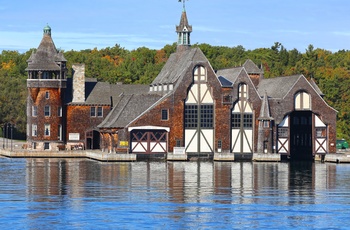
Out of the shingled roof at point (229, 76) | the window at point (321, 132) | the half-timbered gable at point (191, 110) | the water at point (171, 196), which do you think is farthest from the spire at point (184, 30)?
the water at point (171, 196)

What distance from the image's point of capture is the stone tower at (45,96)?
12081 cm

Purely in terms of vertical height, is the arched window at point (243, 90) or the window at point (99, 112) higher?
the arched window at point (243, 90)

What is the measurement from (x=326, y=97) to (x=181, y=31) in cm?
2817

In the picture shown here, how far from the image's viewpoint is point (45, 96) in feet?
398

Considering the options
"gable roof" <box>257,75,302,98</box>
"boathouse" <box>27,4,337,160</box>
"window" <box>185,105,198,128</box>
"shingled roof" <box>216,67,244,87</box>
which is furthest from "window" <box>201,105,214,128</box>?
"gable roof" <box>257,75,302,98</box>

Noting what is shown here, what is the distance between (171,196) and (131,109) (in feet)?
143

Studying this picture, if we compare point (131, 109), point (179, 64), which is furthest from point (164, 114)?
point (179, 64)

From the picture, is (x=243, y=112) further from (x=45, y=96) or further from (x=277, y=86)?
(x=45, y=96)

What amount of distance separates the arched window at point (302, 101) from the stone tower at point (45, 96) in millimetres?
28840

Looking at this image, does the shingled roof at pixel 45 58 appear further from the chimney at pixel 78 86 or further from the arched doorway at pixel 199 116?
the arched doorway at pixel 199 116

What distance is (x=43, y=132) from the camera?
122m

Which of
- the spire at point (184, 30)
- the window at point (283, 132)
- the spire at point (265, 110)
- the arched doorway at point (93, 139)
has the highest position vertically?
the spire at point (184, 30)

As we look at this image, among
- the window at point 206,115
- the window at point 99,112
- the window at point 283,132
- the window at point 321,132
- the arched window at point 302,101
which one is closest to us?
the window at point 206,115

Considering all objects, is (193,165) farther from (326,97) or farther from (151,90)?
(326,97)
